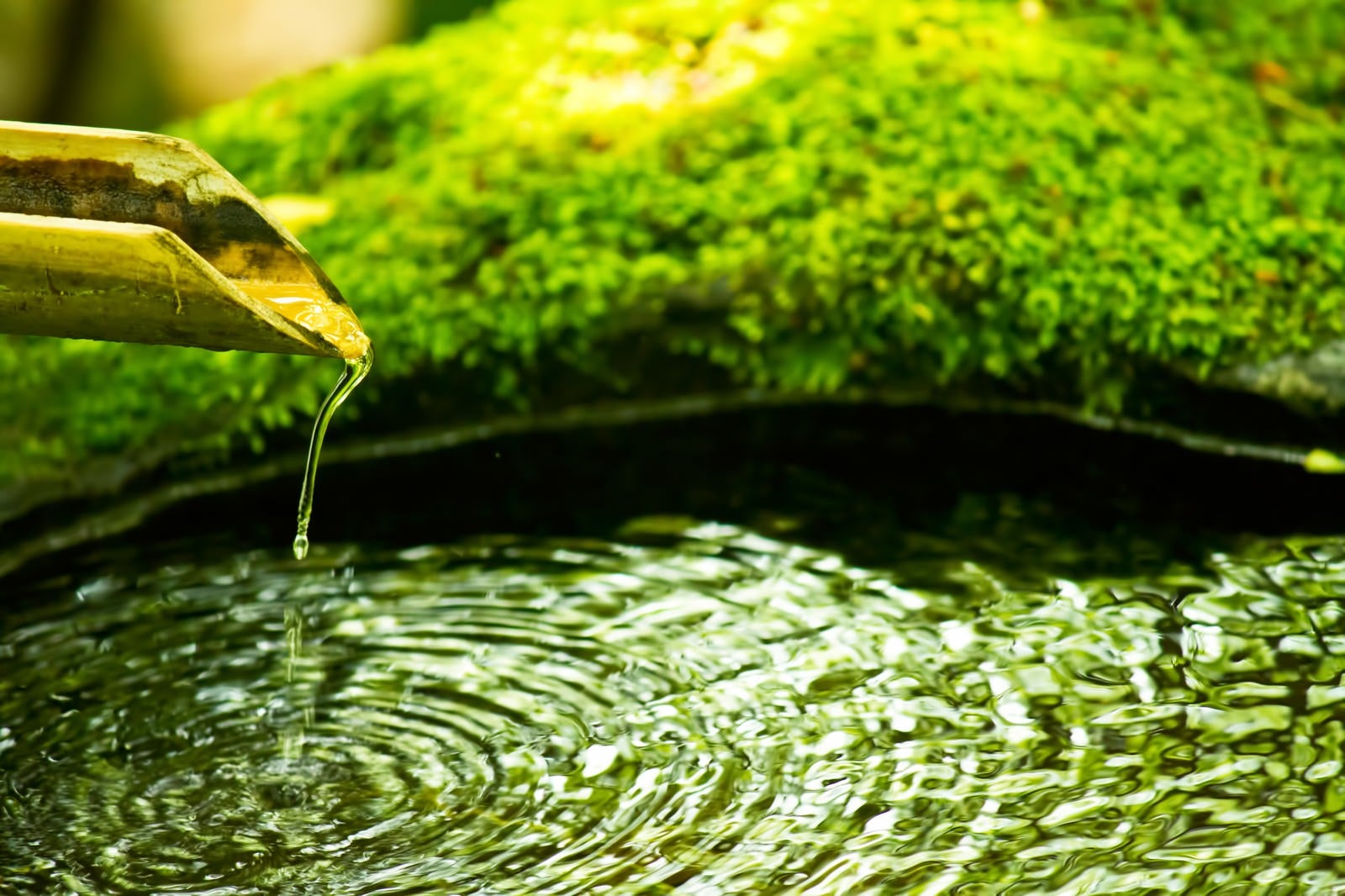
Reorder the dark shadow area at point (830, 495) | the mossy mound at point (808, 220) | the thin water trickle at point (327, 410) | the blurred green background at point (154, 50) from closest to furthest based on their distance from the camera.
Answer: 1. the thin water trickle at point (327, 410)
2. the dark shadow area at point (830, 495)
3. the mossy mound at point (808, 220)
4. the blurred green background at point (154, 50)

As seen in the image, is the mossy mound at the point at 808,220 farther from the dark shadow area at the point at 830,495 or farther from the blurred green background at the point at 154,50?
the blurred green background at the point at 154,50

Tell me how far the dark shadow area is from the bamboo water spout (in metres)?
1.74

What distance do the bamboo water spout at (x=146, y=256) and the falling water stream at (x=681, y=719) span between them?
1.12m

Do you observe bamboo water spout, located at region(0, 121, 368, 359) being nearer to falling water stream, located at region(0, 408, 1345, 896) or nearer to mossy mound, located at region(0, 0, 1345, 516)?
falling water stream, located at region(0, 408, 1345, 896)

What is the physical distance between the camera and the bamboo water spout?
3.05 metres

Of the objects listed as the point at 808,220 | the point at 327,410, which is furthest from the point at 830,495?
the point at 327,410

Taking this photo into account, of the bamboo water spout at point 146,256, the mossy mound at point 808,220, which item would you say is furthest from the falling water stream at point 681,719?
the bamboo water spout at point 146,256

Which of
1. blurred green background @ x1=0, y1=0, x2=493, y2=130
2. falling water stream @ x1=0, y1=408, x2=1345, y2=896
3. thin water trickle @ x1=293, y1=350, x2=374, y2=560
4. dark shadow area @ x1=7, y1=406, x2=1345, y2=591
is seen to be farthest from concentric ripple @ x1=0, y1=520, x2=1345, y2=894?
blurred green background @ x1=0, y1=0, x2=493, y2=130

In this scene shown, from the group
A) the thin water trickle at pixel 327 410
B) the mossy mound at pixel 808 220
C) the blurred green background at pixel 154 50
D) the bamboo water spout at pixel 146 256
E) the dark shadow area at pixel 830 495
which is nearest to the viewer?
the bamboo water spout at pixel 146 256

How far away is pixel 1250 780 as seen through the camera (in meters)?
3.39

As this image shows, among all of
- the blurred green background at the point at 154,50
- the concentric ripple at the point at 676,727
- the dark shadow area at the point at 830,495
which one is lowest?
the concentric ripple at the point at 676,727

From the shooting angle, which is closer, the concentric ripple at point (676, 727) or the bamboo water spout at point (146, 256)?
the bamboo water spout at point (146, 256)

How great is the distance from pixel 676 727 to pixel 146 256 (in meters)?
1.77

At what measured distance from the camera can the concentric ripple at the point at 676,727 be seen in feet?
10.5
